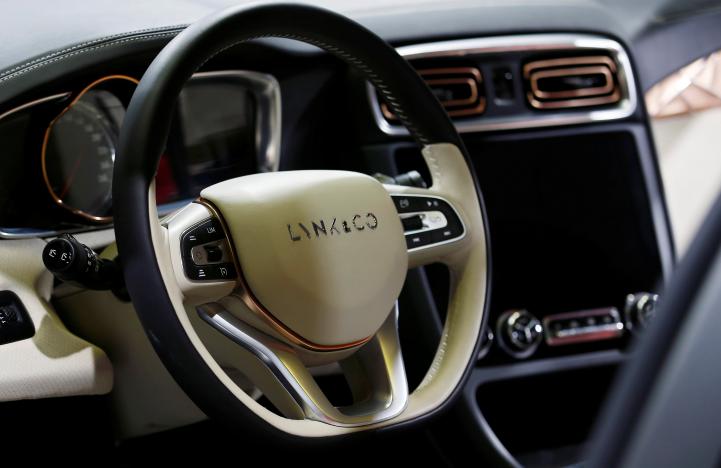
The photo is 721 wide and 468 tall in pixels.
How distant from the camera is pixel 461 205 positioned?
4.29 ft

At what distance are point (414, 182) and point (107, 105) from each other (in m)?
0.47

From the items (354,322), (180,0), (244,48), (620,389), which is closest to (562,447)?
(354,322)

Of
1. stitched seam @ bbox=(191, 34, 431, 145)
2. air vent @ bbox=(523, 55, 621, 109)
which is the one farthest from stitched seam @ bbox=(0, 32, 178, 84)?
air vent @ bbox=(523, 55, 621, 109)

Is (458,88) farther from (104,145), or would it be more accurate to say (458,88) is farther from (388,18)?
(104,145)

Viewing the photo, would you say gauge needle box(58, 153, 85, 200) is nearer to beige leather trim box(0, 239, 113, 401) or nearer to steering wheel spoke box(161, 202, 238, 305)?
beige leather trim box(0, 239, 113, 401)

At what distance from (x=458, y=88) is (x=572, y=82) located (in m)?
0.24

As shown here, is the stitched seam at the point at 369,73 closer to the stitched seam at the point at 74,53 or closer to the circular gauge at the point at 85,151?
the stitched seam at the point at 74,53

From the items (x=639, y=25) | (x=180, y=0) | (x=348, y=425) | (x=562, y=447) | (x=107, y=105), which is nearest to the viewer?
(x=348, y=425)

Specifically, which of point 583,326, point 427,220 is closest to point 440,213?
point 427,220

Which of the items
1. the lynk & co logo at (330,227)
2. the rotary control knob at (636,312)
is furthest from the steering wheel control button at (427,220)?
the rotary control knob at (636,312)

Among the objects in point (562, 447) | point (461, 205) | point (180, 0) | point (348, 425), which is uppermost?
point (180, 0)

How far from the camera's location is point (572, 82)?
5.84 ft

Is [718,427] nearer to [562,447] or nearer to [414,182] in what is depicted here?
[414,182]

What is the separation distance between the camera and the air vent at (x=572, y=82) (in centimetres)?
175
